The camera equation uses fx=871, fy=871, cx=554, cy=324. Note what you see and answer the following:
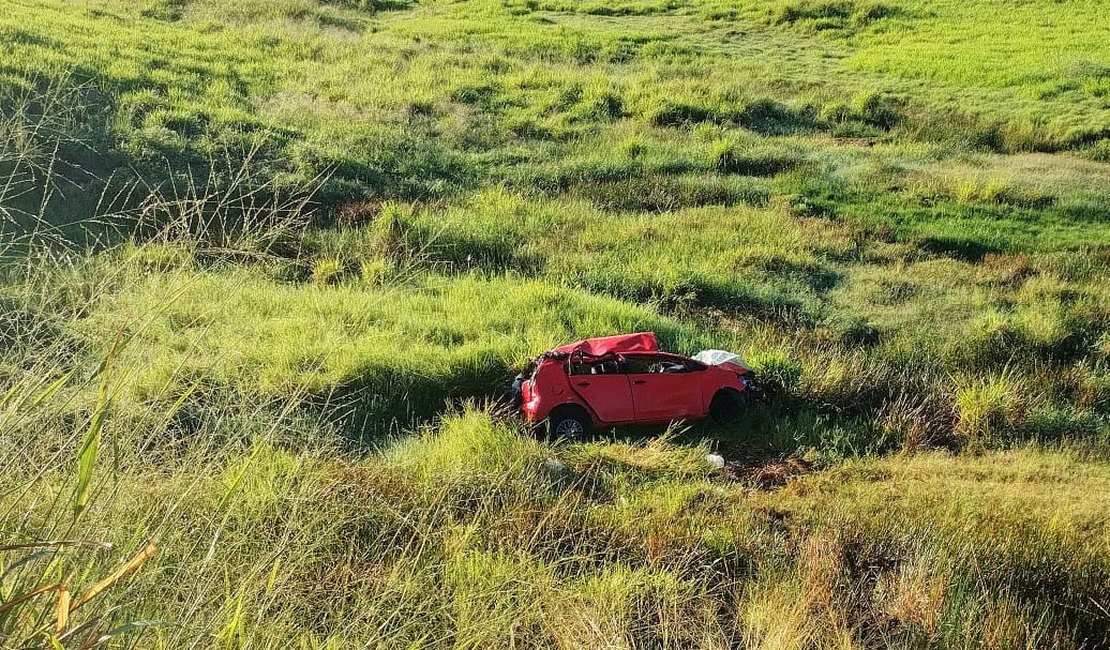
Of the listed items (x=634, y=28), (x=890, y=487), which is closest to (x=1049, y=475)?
(x=890, y=487)

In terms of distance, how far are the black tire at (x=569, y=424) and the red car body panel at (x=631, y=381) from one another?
0.08 m

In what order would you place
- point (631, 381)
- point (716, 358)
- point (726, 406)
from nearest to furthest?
point (631, 381) < point (726, 406) < point (716, 358)

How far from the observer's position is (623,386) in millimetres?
8266

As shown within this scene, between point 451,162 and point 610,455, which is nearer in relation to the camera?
point 610,455

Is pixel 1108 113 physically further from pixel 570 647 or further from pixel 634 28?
pixel 570 647

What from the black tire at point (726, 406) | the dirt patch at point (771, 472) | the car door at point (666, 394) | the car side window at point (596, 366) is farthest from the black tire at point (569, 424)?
the dirt patch at point (771, 472)

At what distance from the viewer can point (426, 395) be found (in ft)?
27.5

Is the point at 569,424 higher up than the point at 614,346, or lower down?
lower down

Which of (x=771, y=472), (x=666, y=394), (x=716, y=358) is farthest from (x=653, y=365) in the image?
(x=771, y=472)

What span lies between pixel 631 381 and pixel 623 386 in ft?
0.32

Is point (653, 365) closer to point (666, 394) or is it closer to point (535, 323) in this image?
point (666, 394)

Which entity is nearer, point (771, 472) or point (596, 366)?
point (771, 472)

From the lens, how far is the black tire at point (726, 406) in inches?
337

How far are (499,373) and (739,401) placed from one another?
2427 millimetres
